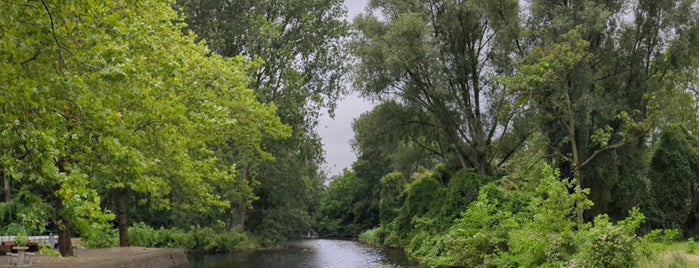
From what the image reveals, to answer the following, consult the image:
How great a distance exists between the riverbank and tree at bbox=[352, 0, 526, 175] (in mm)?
Answer: 15646

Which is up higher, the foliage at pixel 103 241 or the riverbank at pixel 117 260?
the foliage at pixel 103 241

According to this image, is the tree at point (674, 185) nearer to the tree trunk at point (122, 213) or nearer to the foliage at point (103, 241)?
the tree trunk at point (122, 213)

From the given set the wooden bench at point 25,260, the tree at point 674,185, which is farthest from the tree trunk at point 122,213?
the tree at point 674,185

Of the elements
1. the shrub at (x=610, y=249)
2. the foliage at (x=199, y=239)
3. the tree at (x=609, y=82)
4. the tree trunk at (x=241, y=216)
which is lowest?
the shrub at (x=610, y=249)

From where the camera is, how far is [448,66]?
3803 centimetres

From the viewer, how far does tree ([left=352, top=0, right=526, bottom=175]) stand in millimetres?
35219

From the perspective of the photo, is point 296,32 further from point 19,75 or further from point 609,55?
point 19,75

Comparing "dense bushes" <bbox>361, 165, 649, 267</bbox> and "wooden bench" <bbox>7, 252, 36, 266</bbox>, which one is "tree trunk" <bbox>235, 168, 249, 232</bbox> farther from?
"wooden bench" <bbox>7, 252, 36, 266</bbox>

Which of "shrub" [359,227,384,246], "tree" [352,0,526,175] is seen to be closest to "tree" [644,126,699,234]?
"tree" [352,0,526,175]

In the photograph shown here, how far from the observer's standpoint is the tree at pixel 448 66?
35219mm

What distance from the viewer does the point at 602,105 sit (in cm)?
2869

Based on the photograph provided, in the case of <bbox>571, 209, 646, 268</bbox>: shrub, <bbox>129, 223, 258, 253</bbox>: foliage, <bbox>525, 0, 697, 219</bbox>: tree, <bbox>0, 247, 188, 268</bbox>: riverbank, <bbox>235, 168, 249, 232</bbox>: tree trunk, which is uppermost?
<bbox>525, 0, 697, 219</bbox>: tree

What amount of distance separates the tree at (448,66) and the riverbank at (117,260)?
15646 millimetres

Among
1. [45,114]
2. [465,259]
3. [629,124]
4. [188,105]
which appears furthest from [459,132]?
[45,114]
